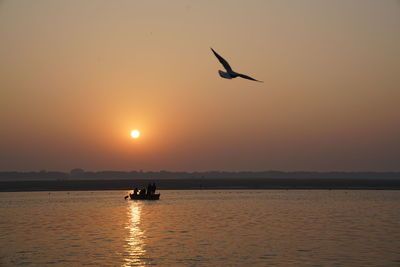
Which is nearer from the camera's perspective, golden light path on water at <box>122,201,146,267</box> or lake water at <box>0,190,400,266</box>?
golden light path on water at <box>122,201,146,267</box>

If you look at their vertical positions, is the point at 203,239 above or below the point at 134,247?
above

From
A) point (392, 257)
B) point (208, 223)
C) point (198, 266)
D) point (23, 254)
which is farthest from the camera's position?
point (208, 223)

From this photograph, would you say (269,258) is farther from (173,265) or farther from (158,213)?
(158,213)

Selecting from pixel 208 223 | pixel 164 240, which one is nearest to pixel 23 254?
pixel 164 240

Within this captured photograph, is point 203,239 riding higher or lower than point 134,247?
higher

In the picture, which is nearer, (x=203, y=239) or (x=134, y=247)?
(x=134, y=247)

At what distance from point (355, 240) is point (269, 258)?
870 centimetres

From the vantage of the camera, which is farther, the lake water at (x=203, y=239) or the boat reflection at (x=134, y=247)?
the lake water at (x=203, y=239)

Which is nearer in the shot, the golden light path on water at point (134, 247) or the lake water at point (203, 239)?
the golden light path on water at point (134, 247)

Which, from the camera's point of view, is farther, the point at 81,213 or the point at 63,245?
the point at 81,213

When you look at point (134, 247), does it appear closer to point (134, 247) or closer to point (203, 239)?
point (134, 247)

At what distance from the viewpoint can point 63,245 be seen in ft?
104

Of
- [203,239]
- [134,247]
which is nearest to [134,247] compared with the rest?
[134,247]

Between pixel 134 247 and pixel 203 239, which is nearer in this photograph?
pixel 134 247
